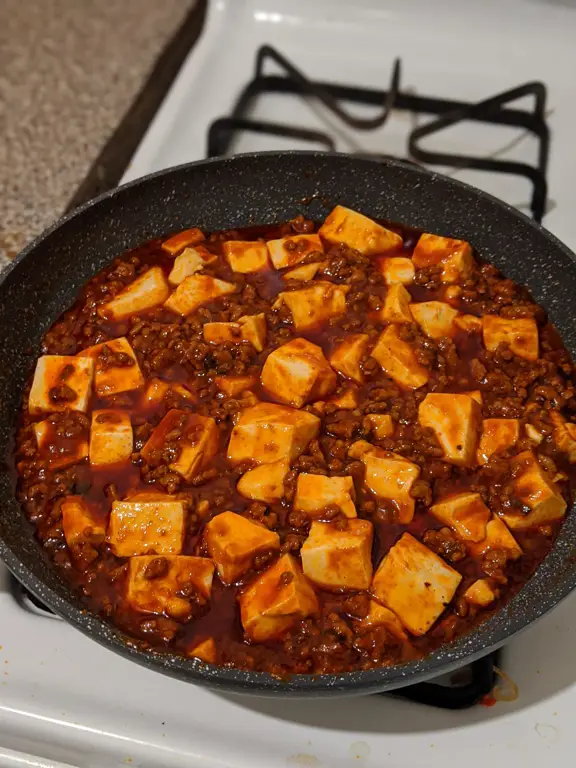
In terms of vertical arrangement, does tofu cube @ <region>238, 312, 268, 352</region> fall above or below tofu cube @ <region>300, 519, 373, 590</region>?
above

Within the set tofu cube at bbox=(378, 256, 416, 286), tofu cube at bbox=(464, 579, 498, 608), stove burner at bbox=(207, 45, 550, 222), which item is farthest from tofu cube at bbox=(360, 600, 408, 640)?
stove burner at bbox=(207, 45, 550, 222)

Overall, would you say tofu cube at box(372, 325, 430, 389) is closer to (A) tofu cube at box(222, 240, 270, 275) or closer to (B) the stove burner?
(A) tofu cube at box(222, 240, 270, 275)

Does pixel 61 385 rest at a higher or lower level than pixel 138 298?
lower

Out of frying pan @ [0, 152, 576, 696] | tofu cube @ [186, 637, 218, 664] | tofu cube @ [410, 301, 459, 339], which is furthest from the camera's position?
tofu cube @ [410, 301, 459, 339]

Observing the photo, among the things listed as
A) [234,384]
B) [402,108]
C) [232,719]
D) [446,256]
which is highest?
[402,108]

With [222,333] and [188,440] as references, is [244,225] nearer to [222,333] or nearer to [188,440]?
[222,333]

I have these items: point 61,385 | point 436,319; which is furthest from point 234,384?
point 436,319
